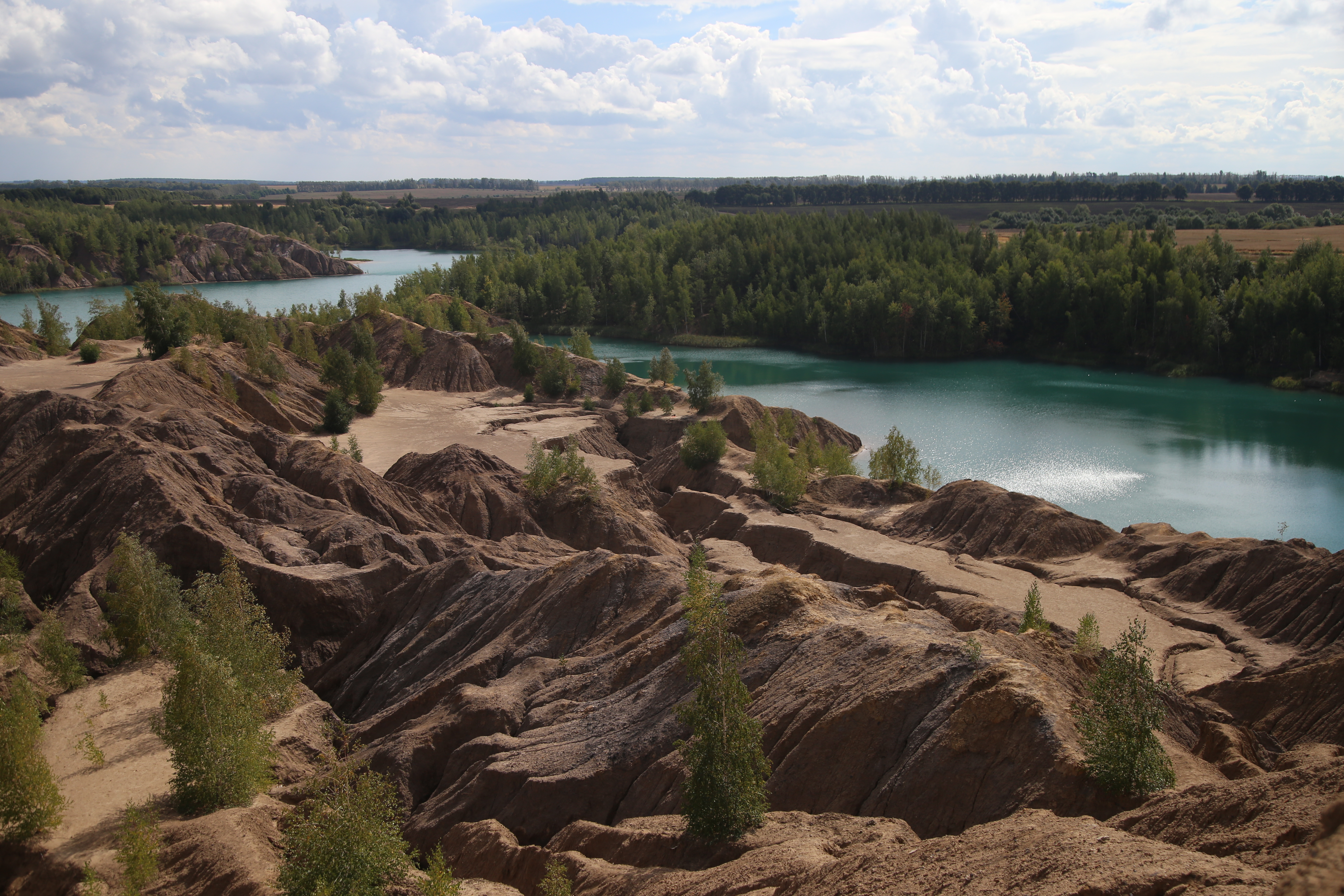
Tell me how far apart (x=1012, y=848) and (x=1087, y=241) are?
4840 inches

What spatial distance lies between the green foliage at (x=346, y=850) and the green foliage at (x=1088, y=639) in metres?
18.6

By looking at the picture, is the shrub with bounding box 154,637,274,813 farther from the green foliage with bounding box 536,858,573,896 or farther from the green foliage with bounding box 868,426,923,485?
the green foliage with bounding box 868,426,923,485

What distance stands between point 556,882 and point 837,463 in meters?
40.8

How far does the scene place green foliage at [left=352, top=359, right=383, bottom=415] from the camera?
66.6 meters

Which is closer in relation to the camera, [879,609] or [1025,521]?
[879,609]

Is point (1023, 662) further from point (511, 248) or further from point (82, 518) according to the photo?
point (511, 248)

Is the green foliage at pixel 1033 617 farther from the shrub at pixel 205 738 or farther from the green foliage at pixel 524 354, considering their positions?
the green foliage at pixel 524 354

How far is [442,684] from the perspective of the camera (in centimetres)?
2647

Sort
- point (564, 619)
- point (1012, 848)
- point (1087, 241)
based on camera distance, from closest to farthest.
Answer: point (1012, 848) < point (564, 619) < point (1087, 241)

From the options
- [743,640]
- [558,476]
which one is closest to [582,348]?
[558,476]

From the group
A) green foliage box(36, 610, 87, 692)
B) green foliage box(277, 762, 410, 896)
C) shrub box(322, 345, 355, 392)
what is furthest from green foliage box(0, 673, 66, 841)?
shrub box(322, 345, 355, 392)

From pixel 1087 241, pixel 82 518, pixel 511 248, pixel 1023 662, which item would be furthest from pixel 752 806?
pixel 511 248

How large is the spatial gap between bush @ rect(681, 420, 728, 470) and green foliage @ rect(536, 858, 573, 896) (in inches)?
1561

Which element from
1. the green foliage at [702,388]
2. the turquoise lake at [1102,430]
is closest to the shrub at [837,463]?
the turquoise lake at [1102,430]
